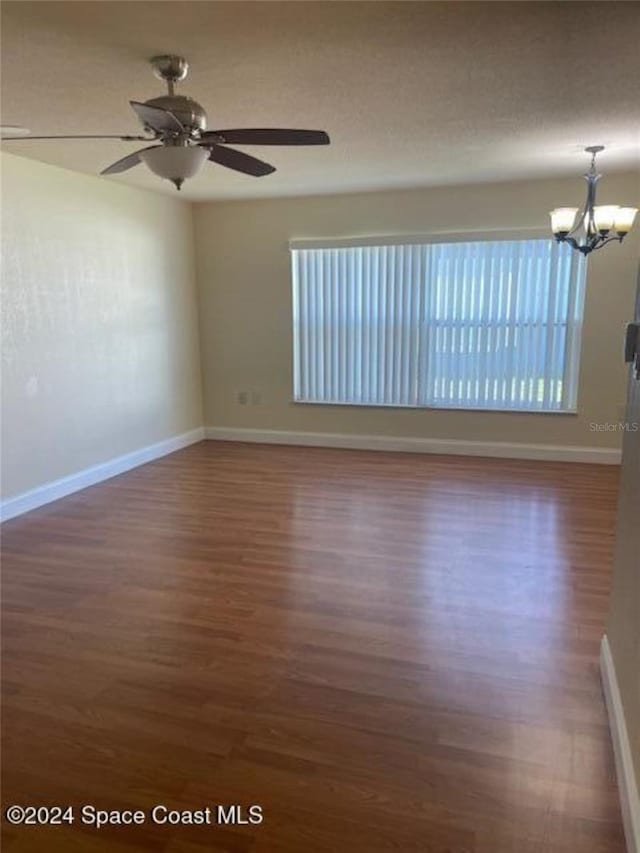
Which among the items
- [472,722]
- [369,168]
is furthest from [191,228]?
[472,722]

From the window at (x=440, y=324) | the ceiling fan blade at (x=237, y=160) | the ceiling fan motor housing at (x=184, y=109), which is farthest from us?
the window at (x=440, y=324)

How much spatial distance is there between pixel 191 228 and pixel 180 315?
35.8 inches

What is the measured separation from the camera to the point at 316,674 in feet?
7.50

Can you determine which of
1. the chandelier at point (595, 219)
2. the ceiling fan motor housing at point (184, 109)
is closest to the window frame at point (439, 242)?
the chandelier at point (595, 219)

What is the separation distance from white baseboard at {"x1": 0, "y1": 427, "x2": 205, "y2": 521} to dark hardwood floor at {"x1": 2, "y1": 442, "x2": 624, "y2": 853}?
163 mm

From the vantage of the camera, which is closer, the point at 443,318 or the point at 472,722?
the point at 472,722

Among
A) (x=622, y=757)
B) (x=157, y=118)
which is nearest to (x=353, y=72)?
(x=157, y=118)

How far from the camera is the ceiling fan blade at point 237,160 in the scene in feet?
8.50

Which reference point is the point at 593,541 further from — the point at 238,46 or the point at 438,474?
the point at 238,46

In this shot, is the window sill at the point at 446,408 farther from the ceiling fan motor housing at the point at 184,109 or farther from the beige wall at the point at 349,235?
the ceiling fan motor housing at the point at 184,109

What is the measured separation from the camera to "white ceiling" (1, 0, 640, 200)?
2.03 meters

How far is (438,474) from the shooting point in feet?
16.4

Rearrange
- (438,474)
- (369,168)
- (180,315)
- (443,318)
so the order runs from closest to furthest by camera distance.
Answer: (369,168) → (438,474) → (443,318) → (180,315)

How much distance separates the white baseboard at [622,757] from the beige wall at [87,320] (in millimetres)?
3745
